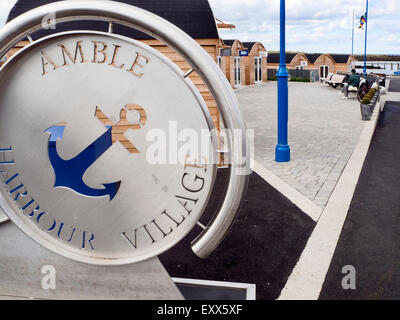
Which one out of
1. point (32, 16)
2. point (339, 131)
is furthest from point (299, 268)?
point (339, 131)

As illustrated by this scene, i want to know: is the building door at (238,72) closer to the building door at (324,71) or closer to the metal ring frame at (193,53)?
the building door at (324,71)

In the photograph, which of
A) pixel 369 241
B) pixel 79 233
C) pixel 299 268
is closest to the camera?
pixel 79 233

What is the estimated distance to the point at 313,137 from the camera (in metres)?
13.2

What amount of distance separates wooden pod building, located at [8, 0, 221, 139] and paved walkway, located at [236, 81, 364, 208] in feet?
7.37

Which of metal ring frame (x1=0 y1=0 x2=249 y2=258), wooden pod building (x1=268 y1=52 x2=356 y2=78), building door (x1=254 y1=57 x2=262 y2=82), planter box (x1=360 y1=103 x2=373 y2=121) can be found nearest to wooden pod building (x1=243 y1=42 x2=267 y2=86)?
building door (x1=254 y1=57 x2=262 y2=82)

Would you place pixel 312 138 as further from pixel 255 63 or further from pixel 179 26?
pixel 255 63

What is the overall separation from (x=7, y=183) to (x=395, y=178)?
7932 mm

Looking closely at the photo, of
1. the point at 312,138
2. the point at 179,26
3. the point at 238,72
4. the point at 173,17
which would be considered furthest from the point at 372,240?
the point at 238,72

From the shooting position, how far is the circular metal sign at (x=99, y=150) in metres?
3.48

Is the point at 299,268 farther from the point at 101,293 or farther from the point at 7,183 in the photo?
the point at 7,183

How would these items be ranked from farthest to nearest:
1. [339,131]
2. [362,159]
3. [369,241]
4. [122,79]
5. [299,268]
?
[339,131]
[362,159]
[369,241]
[299,268]
[122,79]

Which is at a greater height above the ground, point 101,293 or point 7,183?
point 7,183

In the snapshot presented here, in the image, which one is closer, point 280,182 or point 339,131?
point 280,182

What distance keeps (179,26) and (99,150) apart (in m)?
6.16
